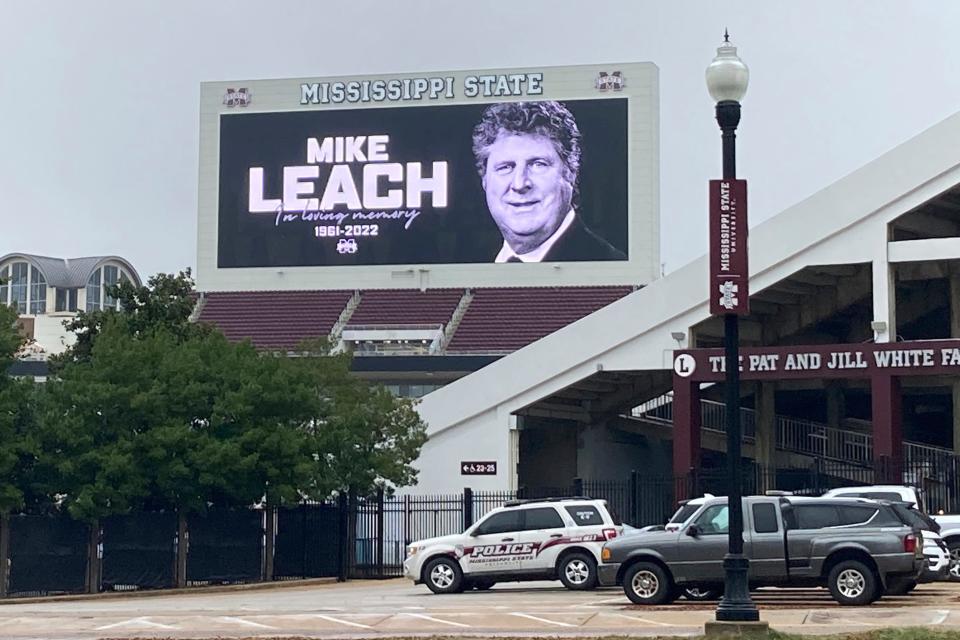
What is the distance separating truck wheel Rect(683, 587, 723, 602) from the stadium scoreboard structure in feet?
160

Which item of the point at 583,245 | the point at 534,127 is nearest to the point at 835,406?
the point at 583,245

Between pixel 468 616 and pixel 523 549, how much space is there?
22.6 ft

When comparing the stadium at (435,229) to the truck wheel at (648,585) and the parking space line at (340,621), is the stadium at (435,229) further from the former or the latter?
the parking space line at (340,621)

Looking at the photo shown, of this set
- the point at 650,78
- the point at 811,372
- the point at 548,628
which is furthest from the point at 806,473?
the point at 650,78

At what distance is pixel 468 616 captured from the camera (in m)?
24.0

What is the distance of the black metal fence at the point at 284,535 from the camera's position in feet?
127

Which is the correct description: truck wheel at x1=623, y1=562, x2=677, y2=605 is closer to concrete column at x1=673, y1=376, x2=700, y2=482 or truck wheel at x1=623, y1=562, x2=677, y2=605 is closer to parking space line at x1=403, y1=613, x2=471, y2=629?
parking space line at x1=403, y1=613, x2=471, y2=629

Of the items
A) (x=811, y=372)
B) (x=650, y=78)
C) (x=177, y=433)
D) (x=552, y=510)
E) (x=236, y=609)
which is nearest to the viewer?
(x=236, y=609)

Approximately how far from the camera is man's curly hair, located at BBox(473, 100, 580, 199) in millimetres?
75312

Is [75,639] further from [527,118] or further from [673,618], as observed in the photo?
[527,118]

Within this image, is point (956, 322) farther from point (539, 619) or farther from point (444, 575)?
point (539, 619)

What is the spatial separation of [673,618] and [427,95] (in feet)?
185

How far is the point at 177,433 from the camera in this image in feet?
126

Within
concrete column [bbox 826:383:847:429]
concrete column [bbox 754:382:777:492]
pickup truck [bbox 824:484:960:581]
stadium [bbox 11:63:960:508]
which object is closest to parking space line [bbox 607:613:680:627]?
→ pickup truck [bbox 824:484:960:581]
